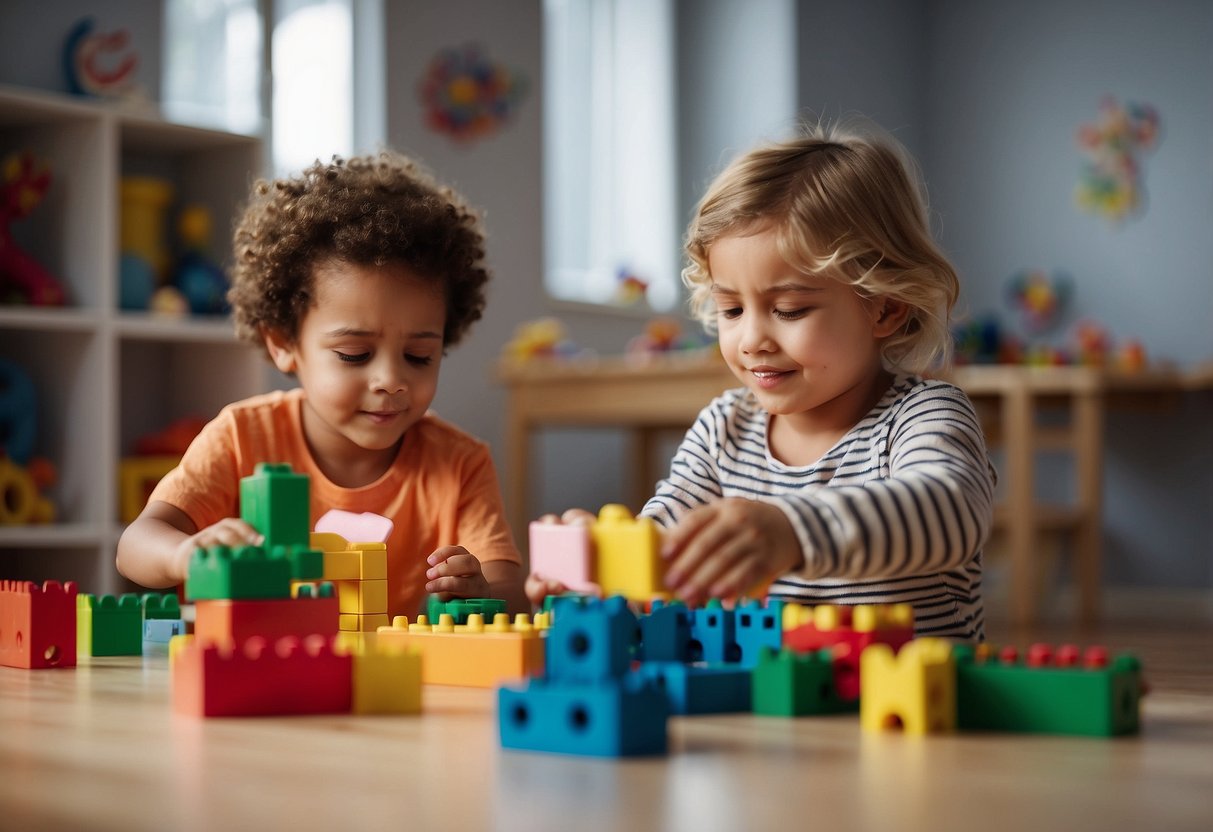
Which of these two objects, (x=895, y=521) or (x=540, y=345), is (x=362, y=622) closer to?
(x=895, y=521)

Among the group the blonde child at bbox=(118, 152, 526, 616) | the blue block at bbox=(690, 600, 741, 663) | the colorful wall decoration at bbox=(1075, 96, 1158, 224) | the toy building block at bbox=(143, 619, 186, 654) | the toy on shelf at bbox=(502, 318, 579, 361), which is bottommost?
the toy building block at bbox=(143, 619, 186, 654)

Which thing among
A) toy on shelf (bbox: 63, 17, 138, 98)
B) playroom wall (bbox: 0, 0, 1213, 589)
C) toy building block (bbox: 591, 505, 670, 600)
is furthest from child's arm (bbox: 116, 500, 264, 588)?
playroom wall (bbox: 0, 0, 1213, 589)

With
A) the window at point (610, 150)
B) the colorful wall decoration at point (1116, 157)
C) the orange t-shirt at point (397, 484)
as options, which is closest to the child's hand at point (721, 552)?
the orange t-shirt at point (397, 484)

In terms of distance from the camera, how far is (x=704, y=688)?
709 mm

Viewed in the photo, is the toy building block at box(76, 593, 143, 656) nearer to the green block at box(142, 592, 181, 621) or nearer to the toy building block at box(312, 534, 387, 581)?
the green block at box(142, 592, 181, 621)

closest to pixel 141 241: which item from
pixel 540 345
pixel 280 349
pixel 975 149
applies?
pixel 540 345

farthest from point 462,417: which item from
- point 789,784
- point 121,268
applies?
point 789,784

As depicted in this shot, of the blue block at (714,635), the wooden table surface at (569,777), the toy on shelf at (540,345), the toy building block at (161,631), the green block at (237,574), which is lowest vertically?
the wooden table surface at (569,777)

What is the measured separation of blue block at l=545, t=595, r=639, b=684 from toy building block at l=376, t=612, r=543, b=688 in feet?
0.50

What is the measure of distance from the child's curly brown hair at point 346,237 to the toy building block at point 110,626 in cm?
50

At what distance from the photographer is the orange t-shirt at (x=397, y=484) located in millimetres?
1445

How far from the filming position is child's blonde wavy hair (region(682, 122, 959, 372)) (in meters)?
1.23

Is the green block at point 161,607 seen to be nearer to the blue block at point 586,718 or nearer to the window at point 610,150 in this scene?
the blue block at point 586,718

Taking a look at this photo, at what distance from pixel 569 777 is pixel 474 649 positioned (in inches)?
11.6
